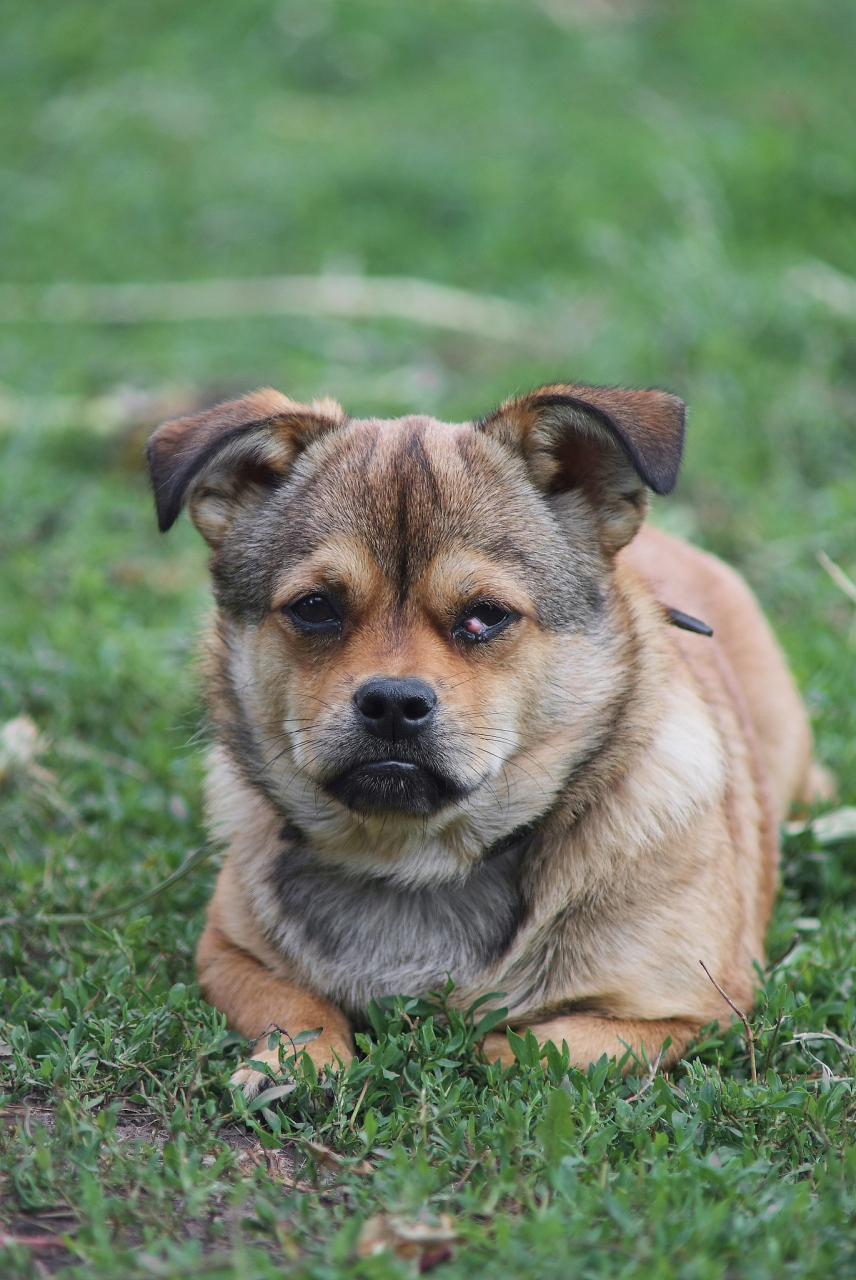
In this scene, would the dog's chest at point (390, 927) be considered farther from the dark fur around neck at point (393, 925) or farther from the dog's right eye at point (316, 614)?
the dog's right eye at point (316, 614)

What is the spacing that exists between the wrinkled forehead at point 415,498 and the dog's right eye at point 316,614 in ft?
0.52

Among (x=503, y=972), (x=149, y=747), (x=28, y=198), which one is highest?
(x=503, y=972)

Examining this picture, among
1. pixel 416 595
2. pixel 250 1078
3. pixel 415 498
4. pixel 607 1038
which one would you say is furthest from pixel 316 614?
pixel 607 1038

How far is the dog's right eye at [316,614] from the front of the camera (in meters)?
3.74

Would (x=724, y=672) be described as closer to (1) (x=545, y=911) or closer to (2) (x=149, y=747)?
(1) (x=545, y=911)

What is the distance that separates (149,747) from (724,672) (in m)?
2.29

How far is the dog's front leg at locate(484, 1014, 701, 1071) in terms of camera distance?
3539 millimetres

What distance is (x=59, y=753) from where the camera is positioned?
5.16 m

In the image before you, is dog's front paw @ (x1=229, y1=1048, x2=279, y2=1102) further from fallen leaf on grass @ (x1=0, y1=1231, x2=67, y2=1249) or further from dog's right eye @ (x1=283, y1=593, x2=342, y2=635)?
dog's right eye @ (x1=283, y1=593, x2=342, y2=635)

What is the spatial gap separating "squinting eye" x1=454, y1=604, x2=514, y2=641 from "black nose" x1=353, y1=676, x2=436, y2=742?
12.0 inches

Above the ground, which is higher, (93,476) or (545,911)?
(545,911)

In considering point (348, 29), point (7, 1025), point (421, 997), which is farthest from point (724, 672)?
point (348, 29)

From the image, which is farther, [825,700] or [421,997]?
[825,700]

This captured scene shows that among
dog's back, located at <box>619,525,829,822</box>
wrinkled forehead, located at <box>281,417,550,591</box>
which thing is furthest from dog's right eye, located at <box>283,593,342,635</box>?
dog's back, located at <box>619,525,829,822</box>
